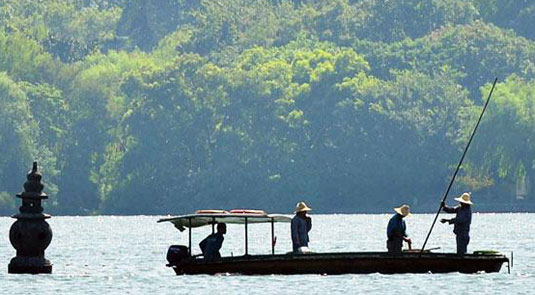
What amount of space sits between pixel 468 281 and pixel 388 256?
206 centimetres

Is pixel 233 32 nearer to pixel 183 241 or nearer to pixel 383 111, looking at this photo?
pixel 383 111

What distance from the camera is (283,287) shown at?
51.8m

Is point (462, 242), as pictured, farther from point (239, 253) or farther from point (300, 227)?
point (239, 253)

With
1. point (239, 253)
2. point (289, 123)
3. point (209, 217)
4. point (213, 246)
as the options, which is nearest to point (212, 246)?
point (213, 246)

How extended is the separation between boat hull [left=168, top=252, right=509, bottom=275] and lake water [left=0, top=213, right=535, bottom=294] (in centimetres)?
20

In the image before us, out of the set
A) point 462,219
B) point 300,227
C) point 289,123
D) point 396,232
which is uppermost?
point 289,123

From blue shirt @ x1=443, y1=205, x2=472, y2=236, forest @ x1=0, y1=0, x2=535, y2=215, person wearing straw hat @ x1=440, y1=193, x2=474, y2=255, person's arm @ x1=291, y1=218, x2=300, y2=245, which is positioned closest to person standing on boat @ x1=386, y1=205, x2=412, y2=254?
person wearing straw hat @ x1=440, y1=193, x2=474, y2=255

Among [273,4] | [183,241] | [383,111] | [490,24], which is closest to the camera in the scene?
[183,241]

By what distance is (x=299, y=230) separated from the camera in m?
53.8

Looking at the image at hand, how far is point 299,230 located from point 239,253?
20887 mm

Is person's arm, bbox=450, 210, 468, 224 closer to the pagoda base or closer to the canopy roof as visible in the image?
the canopy roof

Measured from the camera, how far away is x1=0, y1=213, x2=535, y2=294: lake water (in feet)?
170

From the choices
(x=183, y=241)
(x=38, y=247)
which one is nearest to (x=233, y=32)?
(x=183, y=241)

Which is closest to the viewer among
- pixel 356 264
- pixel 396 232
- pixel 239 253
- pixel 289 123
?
pixel 396 232
